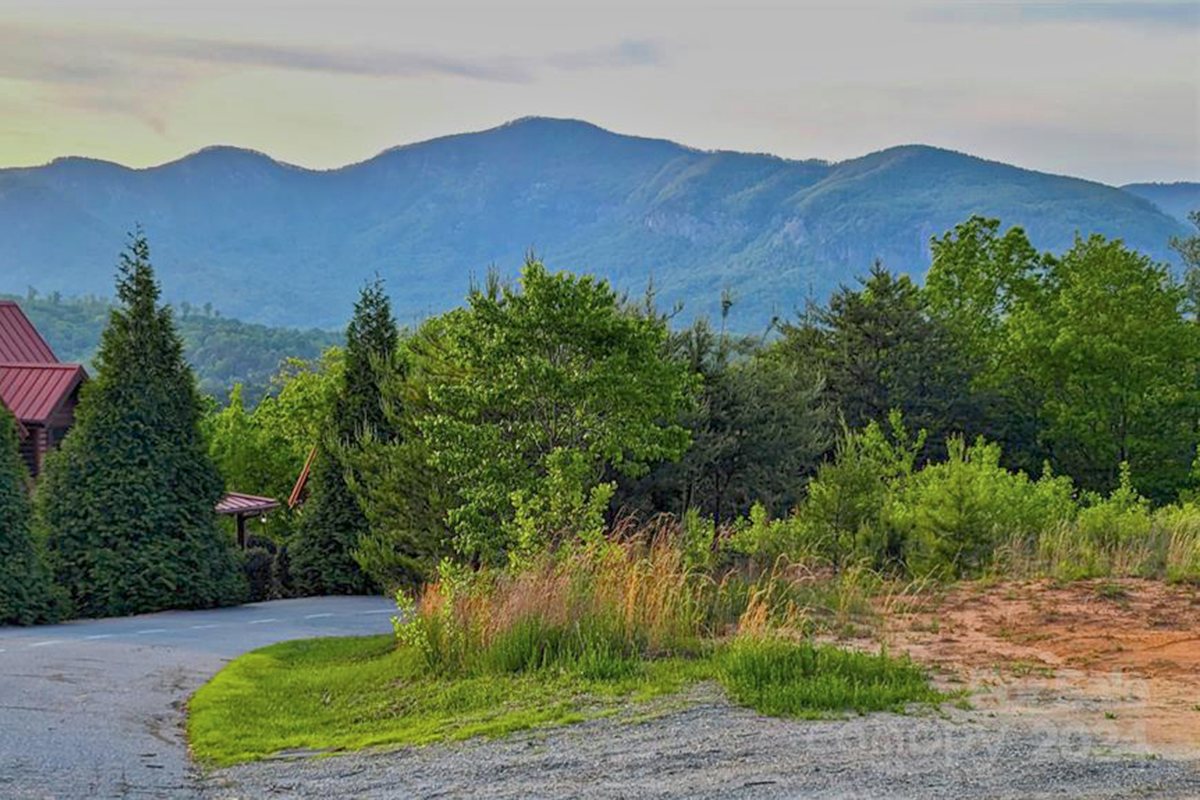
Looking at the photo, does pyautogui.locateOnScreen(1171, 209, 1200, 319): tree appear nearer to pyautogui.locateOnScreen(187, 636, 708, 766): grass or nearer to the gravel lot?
pyautogui.locateOnScreen(187, 636, 708, 766): grass

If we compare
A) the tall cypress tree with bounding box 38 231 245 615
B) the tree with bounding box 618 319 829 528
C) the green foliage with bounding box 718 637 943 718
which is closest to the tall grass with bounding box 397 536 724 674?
the green foliage with bounding box 718 637 943 718

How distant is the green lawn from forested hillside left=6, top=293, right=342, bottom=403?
10645 centimetres

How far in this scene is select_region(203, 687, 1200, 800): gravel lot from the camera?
8102 millimetres

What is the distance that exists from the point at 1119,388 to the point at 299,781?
39.8m

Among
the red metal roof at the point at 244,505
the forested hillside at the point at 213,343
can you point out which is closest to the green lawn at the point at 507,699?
the red metal roof at the point at 244,505

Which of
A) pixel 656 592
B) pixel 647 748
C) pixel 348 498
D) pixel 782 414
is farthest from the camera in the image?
pixel 348 498

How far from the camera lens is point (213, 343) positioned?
140250 mm

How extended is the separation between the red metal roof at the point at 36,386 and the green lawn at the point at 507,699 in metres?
24.6

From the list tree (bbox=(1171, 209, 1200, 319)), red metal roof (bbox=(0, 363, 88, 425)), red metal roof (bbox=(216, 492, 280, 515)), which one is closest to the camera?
red metal roof (bbox=(0, 363, 88, 425))

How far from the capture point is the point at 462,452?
1933 centimetres

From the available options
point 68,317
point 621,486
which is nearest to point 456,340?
point 621,486

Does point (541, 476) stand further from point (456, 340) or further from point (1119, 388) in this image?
point (1119, 388)

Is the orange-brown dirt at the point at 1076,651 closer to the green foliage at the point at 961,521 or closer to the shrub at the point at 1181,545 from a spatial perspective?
the shrub at the point at 1181,545

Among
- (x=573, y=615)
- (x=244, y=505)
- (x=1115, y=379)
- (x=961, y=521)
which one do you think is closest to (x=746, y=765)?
(x=573, y=615)
